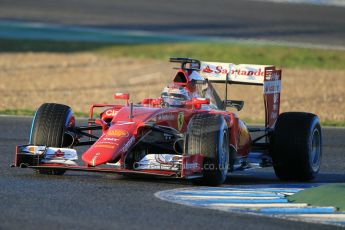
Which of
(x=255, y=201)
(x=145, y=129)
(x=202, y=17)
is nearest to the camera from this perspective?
(x=255, y=201)

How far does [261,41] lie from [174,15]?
5722 millimetres

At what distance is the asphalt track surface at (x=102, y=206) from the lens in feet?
28.2

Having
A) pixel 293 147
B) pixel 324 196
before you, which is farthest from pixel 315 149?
pixel 324 196

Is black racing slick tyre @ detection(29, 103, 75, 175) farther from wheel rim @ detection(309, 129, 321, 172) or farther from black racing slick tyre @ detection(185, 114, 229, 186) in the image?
wheel rim @ detection(309, 129, 321, 172)

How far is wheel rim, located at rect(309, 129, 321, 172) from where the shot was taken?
12.9 meters

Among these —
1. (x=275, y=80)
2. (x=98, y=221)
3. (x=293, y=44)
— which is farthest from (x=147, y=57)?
(x=98, y=221)

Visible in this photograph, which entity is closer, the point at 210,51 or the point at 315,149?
the point at 315,149

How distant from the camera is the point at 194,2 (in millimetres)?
39312

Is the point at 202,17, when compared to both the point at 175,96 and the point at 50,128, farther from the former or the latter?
the point at 50,128

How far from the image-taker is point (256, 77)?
1338 cm

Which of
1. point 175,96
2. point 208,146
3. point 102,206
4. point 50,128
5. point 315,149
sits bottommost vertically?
point 102,206

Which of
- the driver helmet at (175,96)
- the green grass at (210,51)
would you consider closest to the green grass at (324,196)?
the driver helmet at (175,96)

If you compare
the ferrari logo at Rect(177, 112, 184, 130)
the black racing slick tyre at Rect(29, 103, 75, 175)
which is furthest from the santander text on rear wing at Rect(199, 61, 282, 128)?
the black racing slick tyre at Rect(29, 103, 75, 175)

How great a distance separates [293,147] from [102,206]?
365 cm
